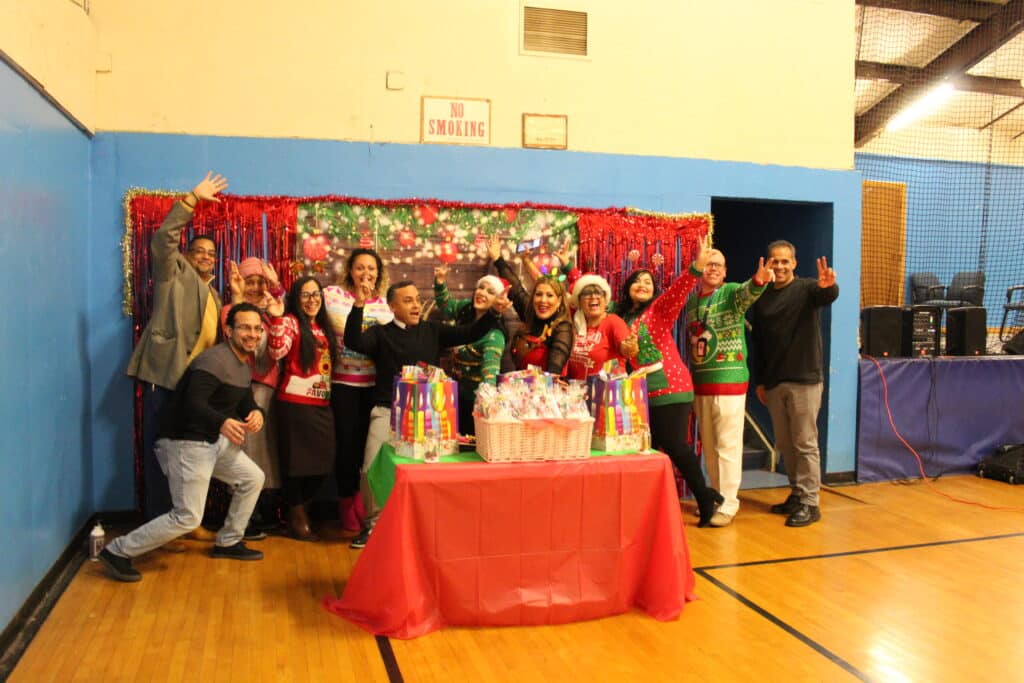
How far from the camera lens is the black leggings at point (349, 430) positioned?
407 centimetres

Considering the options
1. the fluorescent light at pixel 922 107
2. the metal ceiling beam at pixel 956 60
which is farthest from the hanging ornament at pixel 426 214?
the fluorescent light at pixel 922 107

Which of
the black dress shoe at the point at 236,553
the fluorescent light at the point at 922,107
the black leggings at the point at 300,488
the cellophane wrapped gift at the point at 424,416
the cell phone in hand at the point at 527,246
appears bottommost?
the black dress shoe at the point at 236,553

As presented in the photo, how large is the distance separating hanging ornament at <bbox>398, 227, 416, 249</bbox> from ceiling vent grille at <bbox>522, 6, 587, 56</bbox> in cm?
140

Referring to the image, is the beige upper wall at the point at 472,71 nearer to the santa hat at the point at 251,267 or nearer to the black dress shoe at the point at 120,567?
the santa hat at the point at 251,267

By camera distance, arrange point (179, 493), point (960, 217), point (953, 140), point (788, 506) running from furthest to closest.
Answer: point (953, 140) → point (960, 217) → point (788, 506) → point (179, 493)

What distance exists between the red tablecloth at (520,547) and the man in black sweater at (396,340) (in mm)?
807

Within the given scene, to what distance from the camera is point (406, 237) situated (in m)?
4.60

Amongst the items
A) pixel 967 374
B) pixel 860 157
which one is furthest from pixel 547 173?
pixel 860 157

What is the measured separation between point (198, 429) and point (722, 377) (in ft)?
9.43

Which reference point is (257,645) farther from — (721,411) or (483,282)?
(721,411)

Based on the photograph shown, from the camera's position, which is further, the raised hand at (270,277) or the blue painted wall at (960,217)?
the blue painted wall at (960,217)

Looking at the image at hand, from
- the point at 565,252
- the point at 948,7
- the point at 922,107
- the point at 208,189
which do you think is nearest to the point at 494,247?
the point at 565,252

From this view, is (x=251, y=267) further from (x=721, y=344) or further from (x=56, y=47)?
(x=721, y=344)

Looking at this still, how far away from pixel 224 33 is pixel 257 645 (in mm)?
3389
